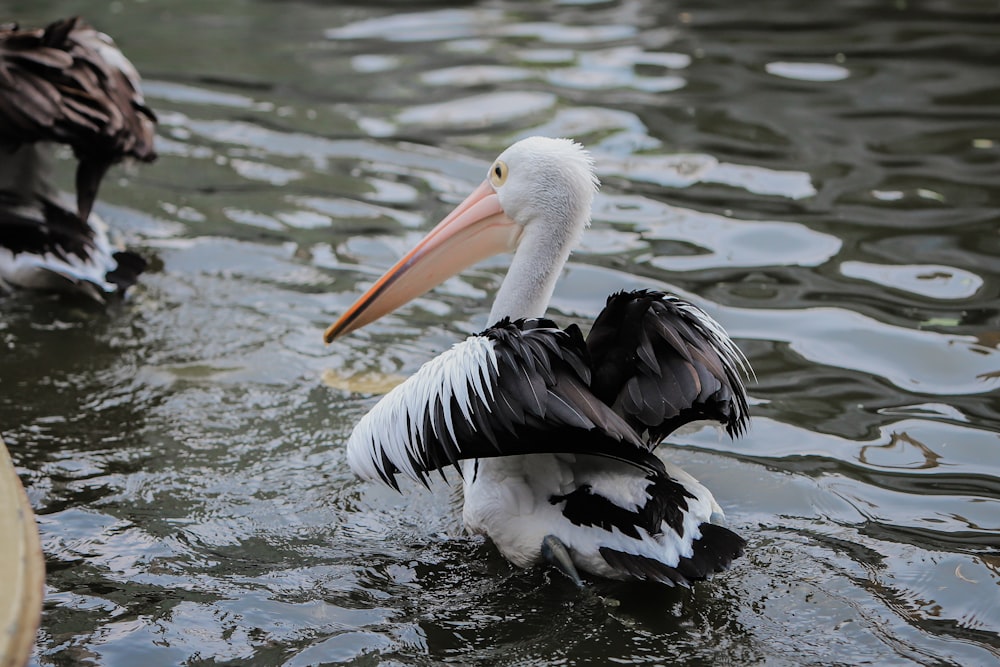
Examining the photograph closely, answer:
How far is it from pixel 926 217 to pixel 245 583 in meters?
3.74

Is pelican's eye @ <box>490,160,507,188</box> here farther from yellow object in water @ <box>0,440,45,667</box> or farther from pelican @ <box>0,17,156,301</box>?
pelican @ <box>0,17,156,301</box>

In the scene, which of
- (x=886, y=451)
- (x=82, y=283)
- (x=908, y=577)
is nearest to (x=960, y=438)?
(x=886, y=451)

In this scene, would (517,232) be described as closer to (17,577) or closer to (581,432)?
(581,432)

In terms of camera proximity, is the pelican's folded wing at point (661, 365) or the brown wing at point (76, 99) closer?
the pelican's folded wing at point (661, 365)

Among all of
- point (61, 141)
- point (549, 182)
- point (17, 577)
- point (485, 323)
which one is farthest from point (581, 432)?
point (61, 141)

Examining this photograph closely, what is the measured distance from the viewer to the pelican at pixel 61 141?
453 centimetres

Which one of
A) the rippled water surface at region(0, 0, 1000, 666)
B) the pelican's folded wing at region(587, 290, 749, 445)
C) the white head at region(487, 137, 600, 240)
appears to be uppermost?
the white head at region(487, 137, 600, 240)

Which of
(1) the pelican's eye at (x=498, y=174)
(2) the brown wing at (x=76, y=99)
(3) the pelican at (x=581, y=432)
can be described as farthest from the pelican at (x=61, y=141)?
(3) the pelican at (x=581, y=432)

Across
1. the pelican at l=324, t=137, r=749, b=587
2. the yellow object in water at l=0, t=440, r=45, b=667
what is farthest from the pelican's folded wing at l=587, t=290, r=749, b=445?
the yellow object in water at l=0, t=440, r=45, b=667

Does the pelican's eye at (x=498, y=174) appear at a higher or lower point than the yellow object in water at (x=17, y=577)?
higher

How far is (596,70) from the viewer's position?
7.67 m

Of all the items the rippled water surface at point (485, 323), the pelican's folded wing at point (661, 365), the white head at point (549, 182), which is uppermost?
the white head at point (549, 182)

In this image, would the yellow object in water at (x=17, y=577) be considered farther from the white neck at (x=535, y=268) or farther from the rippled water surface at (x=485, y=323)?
the white neck at (x=535, y=268)

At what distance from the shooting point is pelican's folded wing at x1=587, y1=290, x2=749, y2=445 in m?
2.81
